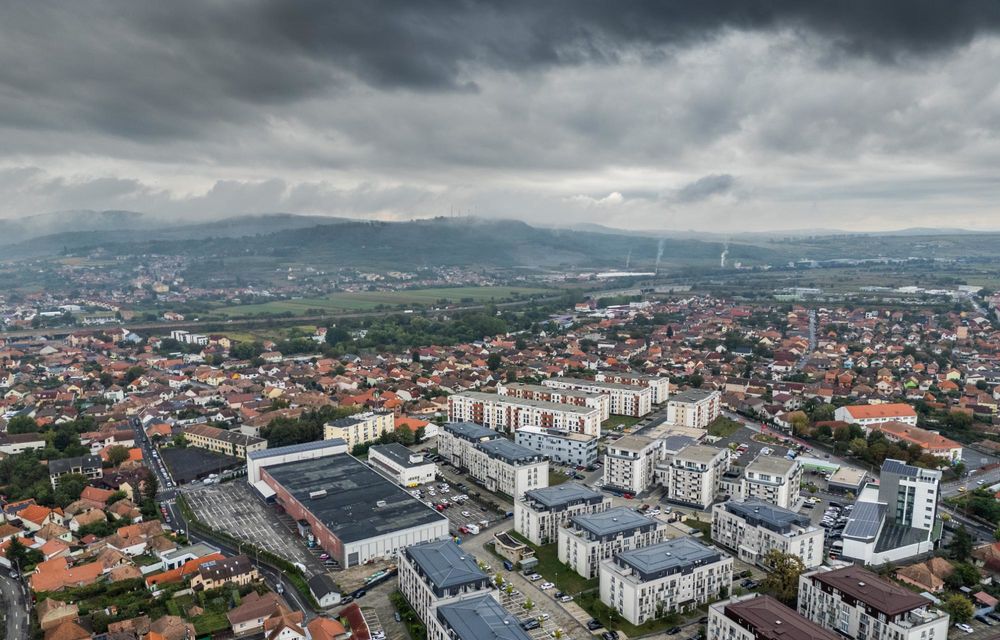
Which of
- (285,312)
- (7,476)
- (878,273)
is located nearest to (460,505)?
(7,476)

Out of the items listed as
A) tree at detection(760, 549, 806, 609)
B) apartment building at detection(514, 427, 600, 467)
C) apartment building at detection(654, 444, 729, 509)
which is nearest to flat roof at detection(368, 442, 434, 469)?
apartment building at detection(514, 427, 600, 467)

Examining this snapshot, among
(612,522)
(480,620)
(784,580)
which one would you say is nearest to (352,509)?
(612,522)

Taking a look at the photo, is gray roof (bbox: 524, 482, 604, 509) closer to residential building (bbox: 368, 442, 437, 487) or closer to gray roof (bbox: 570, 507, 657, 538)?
gray roof (bbox: 570, 507, 657, 538)

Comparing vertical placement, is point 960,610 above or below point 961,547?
below

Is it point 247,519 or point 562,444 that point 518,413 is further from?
point 247,519

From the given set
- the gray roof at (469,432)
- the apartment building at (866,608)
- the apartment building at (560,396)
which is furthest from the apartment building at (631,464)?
the apartment building at (866,608)

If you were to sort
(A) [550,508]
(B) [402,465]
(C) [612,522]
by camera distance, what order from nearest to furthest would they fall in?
(C) [612,522] < (A) [550,508] < (B) [402,465]
